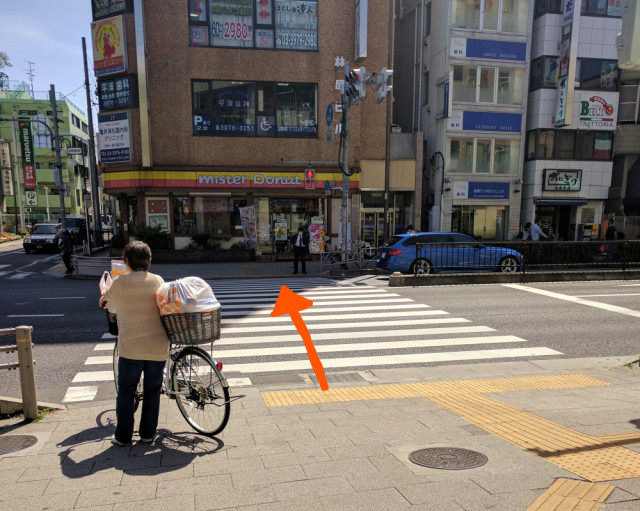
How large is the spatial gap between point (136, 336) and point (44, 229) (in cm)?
2967

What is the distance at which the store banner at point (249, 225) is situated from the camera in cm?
2217

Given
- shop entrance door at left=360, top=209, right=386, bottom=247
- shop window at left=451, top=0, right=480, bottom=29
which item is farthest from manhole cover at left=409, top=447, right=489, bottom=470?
shop window at left=451, top=0, right=480, bottom=29

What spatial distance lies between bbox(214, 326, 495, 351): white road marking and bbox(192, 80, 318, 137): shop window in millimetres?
16172

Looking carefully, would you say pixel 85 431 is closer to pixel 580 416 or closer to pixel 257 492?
pixel 257 492

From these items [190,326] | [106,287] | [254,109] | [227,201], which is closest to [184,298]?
[190,326]

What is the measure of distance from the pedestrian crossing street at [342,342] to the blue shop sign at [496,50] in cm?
1942

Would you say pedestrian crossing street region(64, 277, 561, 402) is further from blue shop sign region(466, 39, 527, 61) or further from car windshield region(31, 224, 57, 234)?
car windshield region(31, 224, 57, 234)

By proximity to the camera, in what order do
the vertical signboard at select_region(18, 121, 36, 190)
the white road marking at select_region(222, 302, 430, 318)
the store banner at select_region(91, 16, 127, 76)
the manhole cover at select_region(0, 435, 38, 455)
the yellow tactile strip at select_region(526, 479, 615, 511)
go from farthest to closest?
the vertical signboard at select_region(18, 121, 36, 190)
the store banner at select_region(91, 16, 127, 76)
the white road marking at select_region(222, 302, 430, 318)
the manhole cover at select_region(0, 435, 38, 455)
the yellow tactile strip at select_region(526, 479, 615, 511)

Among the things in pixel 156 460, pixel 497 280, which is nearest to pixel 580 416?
pixel 156 460

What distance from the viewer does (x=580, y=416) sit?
14.4 ft

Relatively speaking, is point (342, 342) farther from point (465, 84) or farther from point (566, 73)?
point (566, 73)

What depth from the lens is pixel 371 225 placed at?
82.5 feet

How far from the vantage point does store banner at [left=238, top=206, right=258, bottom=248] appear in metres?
22.2

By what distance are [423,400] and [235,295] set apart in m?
8.27
